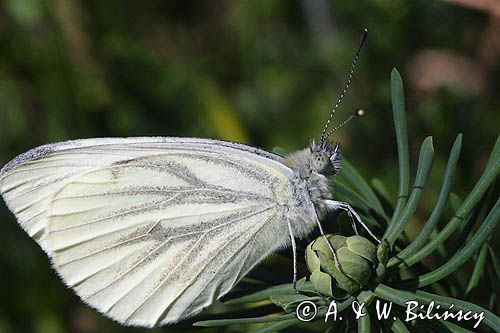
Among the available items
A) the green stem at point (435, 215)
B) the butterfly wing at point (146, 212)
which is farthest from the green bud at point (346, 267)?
the butterfly wing at point (146, 212)

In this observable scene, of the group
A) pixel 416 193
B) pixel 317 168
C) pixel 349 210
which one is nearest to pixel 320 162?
pixel 317 168

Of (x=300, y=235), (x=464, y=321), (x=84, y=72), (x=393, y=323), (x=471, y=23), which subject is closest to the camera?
(x=393, y=323)

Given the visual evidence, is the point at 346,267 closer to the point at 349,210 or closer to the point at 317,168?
the point at 349,210

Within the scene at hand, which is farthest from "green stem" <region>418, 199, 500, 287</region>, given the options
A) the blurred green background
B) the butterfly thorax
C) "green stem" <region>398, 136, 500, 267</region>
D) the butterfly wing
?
the blurred green background

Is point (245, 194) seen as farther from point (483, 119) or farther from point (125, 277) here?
point (483, 119)

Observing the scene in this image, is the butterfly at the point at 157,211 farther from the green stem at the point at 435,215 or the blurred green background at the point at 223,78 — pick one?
the blurred green background at the point at 223,78

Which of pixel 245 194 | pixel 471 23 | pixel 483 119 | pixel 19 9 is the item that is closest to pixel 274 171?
pixel 245 194

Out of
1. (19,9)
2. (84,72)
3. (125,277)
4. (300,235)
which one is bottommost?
(125,277)
